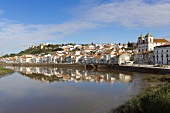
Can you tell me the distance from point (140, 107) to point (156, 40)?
85.8 m

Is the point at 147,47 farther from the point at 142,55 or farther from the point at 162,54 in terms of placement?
the point at 162,54

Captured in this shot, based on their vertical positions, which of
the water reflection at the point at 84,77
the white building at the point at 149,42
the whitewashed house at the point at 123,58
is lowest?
the water reflection at the point at 84,77

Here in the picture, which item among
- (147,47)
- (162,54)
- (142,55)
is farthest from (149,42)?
(162,54)

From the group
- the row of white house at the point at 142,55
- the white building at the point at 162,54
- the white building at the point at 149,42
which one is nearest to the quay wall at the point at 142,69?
the row of white house at the point at 142,55

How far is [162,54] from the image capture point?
6731cm

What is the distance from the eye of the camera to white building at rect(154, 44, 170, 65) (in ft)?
215

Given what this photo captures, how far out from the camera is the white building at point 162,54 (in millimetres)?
65500

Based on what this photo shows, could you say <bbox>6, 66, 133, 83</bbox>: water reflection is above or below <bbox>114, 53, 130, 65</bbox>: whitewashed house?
below

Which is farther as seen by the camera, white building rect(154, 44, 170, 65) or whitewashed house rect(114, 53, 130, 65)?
whitewashed house rect(114, 53, 130, 65)

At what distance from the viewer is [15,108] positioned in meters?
19.9

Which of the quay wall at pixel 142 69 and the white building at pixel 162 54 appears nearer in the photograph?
the quay wall at pixel 142 69

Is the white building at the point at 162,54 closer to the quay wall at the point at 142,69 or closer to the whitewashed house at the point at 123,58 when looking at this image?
the quay wall at the point at 142,69

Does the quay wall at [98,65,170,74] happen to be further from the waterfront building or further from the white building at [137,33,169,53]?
the white building at [137,33,169,53]

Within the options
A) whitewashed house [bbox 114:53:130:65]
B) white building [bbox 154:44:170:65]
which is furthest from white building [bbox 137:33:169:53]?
white building [bbox 154:44:170:65]
